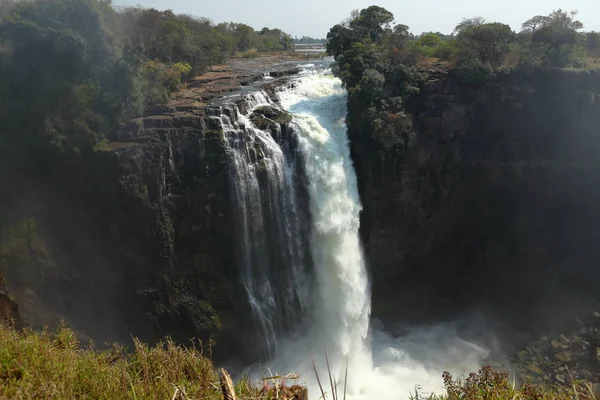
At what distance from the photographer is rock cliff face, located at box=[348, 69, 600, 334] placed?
2327cm

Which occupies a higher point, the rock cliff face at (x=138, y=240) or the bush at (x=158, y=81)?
the bush at (x=158, y=81)

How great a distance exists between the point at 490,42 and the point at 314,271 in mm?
17953

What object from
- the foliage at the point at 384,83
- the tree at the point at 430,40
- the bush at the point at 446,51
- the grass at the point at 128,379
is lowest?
the grass at the point at 128,379

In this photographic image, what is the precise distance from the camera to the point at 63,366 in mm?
6320

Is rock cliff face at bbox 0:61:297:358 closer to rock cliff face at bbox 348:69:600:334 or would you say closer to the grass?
rock cliff face at bbox 348:69:600:334

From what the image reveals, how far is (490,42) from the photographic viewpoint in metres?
25.3

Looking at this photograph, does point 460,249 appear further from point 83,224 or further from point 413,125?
point 83,224


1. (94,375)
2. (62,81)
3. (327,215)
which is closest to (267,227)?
(327,215)

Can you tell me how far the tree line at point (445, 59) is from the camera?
22.0 m

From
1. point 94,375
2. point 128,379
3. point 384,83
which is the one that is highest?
point 384,83

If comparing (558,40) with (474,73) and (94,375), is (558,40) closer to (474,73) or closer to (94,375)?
(474,73)

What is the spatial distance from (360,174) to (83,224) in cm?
1281

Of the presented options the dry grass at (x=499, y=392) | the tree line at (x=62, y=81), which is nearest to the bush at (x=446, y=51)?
the tree line at (x=62, y=81)

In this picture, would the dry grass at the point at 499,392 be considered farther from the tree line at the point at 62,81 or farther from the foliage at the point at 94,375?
the tree line at the point at 62,81
